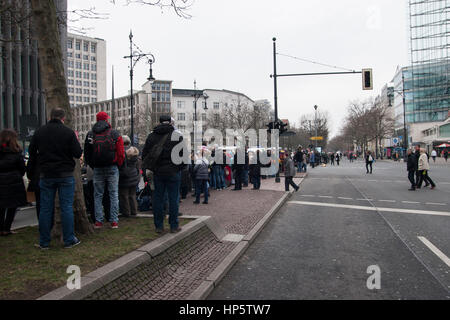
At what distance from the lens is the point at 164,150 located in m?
5.82

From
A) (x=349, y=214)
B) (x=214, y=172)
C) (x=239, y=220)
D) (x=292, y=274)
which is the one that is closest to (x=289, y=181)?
(x=214, y=172)

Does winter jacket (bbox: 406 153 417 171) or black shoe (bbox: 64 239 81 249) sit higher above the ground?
winter jacket (bbox: 406 153 417 171)

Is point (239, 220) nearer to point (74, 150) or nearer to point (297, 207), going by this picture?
point (297, 207)

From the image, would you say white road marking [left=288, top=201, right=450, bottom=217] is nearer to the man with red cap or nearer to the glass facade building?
the man with red cap

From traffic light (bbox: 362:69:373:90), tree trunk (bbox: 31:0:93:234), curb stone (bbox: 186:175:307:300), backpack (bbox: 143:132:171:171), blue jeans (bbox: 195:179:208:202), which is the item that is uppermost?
traffic light (bbox: 362:69:373:90)

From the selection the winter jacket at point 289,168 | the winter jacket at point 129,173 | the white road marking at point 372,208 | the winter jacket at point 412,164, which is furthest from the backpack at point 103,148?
the winter jacket at point 412,164

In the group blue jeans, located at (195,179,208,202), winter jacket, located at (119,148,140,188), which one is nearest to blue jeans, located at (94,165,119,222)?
winter jacket, located at (119,148,140,188)

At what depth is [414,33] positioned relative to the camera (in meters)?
75.3

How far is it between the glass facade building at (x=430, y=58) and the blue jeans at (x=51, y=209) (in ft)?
275

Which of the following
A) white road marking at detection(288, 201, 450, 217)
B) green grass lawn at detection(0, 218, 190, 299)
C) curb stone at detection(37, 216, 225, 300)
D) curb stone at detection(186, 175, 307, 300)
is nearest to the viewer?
curb stone at detection(37, 216, 225, 300)

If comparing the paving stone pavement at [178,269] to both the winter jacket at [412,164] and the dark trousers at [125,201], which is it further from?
the winter jacket at [412,164]

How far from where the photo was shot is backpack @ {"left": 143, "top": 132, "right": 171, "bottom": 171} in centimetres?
574

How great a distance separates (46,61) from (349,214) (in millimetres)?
7510

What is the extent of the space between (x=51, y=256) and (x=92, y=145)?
2094mm
